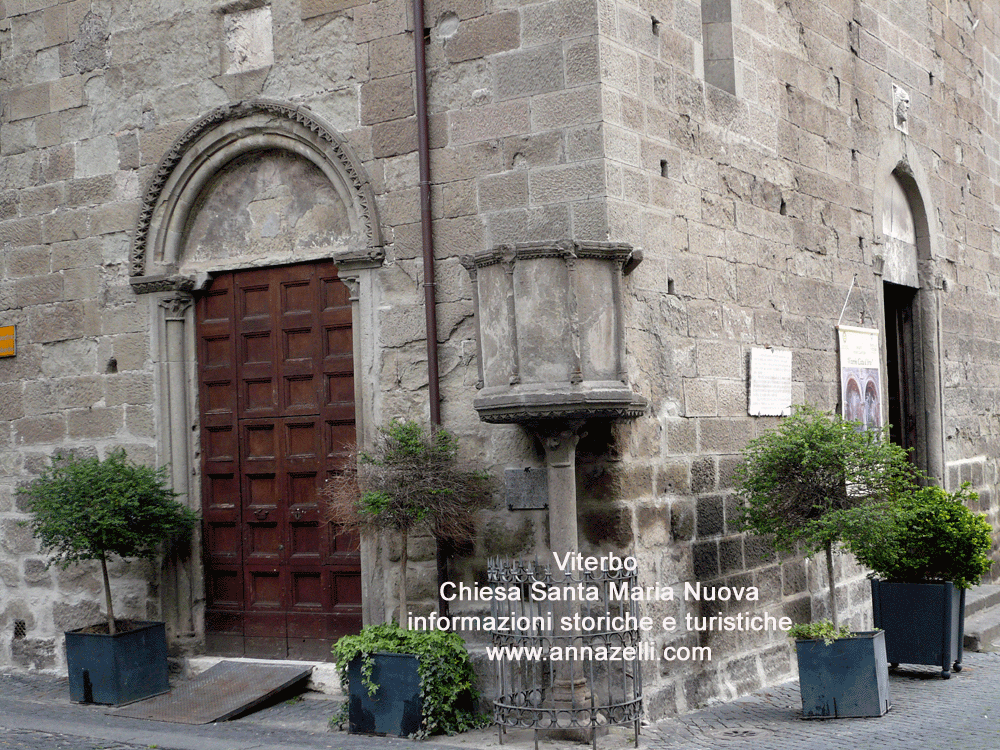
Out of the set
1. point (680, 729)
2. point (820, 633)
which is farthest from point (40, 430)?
point (820, 633)

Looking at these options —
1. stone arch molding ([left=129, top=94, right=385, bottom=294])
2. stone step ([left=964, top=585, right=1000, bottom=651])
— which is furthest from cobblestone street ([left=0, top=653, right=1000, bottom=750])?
stone arch molding ([left=129, top=94, right=385, bottom=294])

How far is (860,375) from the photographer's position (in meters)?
9.43

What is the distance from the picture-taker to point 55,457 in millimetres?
8305

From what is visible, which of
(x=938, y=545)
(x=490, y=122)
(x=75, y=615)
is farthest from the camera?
(x=75, y=615)

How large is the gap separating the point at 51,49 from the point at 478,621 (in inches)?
202

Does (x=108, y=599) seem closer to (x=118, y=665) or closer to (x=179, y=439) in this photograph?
(x=118, y=665)

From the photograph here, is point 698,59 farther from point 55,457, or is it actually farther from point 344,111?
point 55,457

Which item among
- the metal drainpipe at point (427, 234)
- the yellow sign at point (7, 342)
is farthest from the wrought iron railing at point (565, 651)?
the yellow sign at point (7, 342)

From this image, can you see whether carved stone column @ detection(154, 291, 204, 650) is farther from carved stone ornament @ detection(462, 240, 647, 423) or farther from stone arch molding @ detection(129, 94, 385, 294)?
carved stone ornament @ detection(462, 240, 647, 423)

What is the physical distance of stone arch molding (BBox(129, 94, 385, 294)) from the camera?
288 inches

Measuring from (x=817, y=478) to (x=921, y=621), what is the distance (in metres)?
1.74

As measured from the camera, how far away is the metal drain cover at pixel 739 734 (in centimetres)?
628

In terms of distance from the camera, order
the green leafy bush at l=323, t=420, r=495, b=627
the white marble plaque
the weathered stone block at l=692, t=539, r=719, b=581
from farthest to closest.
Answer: the white marble plaque < the weathered stone block at l=692, t=539, r=719, b=581 < the green leafy bush at l=323, t=420, r=495, b=627

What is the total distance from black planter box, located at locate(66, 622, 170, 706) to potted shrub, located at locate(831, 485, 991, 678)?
174 inches
